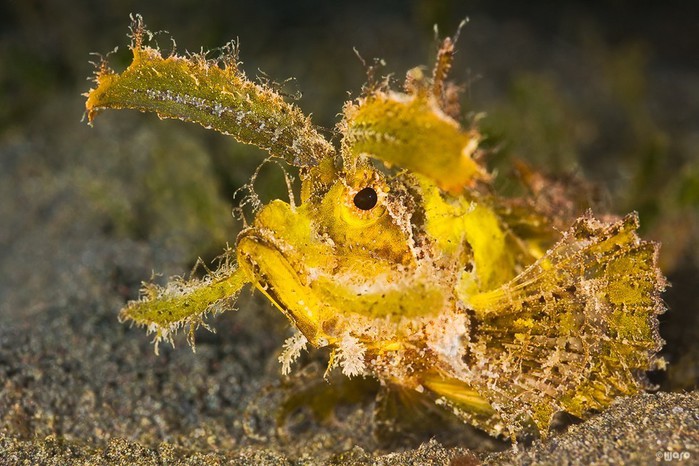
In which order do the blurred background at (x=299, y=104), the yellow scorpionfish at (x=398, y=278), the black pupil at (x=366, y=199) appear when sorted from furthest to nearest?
the blurred background at (x=299, y=104) < the black pupil at (x=366, y=199) < the yellow scorpionfish at (x=398, y=278)

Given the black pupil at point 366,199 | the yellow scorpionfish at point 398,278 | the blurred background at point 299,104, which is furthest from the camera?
the blurred background at point 299,104

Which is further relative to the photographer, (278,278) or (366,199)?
(366,199)

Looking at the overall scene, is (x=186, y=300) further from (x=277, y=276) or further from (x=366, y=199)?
(x=366, y=199)

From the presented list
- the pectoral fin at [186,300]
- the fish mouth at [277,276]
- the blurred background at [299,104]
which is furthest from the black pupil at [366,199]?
the blurred background at [299,104]

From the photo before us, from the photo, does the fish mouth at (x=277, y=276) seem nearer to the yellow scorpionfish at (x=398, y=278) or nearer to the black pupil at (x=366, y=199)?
the yellow scorpionfish at (x=398, y=278)

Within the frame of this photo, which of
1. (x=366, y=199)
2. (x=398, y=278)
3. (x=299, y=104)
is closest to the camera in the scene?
(x=398, y=278)

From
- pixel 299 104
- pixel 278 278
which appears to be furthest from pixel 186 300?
pixel 299 104

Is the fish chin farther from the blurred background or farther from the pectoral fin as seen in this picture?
the blurred background
